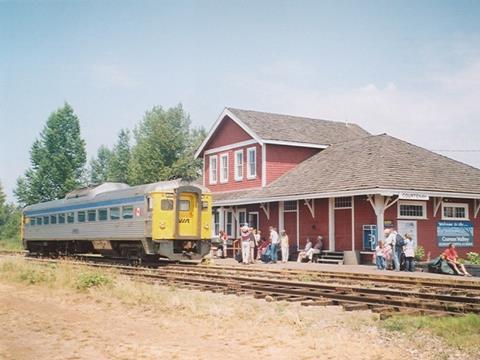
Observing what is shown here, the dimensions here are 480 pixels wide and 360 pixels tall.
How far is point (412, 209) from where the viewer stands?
926 inches

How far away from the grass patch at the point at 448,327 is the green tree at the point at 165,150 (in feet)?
159

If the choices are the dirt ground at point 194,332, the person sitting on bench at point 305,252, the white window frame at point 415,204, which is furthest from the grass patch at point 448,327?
the person sitting on bench at point 305,252

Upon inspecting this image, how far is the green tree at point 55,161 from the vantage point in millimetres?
57844

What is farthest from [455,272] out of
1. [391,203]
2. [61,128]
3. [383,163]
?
[61,128]

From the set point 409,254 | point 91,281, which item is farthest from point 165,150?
point 91,281

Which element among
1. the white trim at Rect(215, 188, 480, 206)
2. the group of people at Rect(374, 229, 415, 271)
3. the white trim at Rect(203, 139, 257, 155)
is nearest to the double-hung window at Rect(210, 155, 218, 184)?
the white trim at Rect(203, 139, 257, 155)

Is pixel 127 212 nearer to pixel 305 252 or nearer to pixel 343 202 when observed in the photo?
pixel 305 252

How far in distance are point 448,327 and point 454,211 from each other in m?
17.4

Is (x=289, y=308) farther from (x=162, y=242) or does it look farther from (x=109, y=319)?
(x=162, y=242)

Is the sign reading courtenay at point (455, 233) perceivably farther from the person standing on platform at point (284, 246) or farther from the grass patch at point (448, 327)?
the grass patch at point (448, 327)

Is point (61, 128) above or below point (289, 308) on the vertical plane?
above

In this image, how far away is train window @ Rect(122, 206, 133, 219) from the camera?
20819 mm

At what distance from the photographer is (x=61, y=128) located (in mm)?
60469

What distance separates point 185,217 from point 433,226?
10124 millimetres
